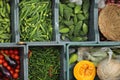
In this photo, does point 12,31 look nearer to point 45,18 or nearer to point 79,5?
point 45,18

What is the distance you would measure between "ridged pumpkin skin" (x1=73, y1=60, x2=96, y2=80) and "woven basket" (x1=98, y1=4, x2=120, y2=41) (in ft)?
1.02

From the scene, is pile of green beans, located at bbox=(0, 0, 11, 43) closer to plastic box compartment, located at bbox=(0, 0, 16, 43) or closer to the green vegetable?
plastic box compartment, located at bbox=(0, 0, 16, 43)

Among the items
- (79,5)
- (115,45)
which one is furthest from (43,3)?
(115,45)

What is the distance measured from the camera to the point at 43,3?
10.1ft

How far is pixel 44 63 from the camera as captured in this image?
3082 mm

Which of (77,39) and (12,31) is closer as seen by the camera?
(12,31)

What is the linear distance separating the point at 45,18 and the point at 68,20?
220 mm

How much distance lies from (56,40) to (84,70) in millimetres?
381

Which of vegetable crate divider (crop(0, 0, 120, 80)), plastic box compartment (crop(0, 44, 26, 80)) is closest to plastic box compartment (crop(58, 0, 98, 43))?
vegetable crate divider (crop(0, 0, 120, 80))

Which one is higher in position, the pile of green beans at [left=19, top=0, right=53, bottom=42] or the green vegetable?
the pile of green beans at [left=19, top=0, right=53, bottom=42]

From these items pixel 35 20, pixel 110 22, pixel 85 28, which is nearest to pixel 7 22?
pixel 35 20

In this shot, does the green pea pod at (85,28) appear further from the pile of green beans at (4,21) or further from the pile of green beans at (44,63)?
the pile of green beans at (4,21)

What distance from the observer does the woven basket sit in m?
3.18

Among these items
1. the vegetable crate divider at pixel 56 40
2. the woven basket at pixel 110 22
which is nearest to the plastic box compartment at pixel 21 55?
the vegetable crate divider at pixel 56 40
